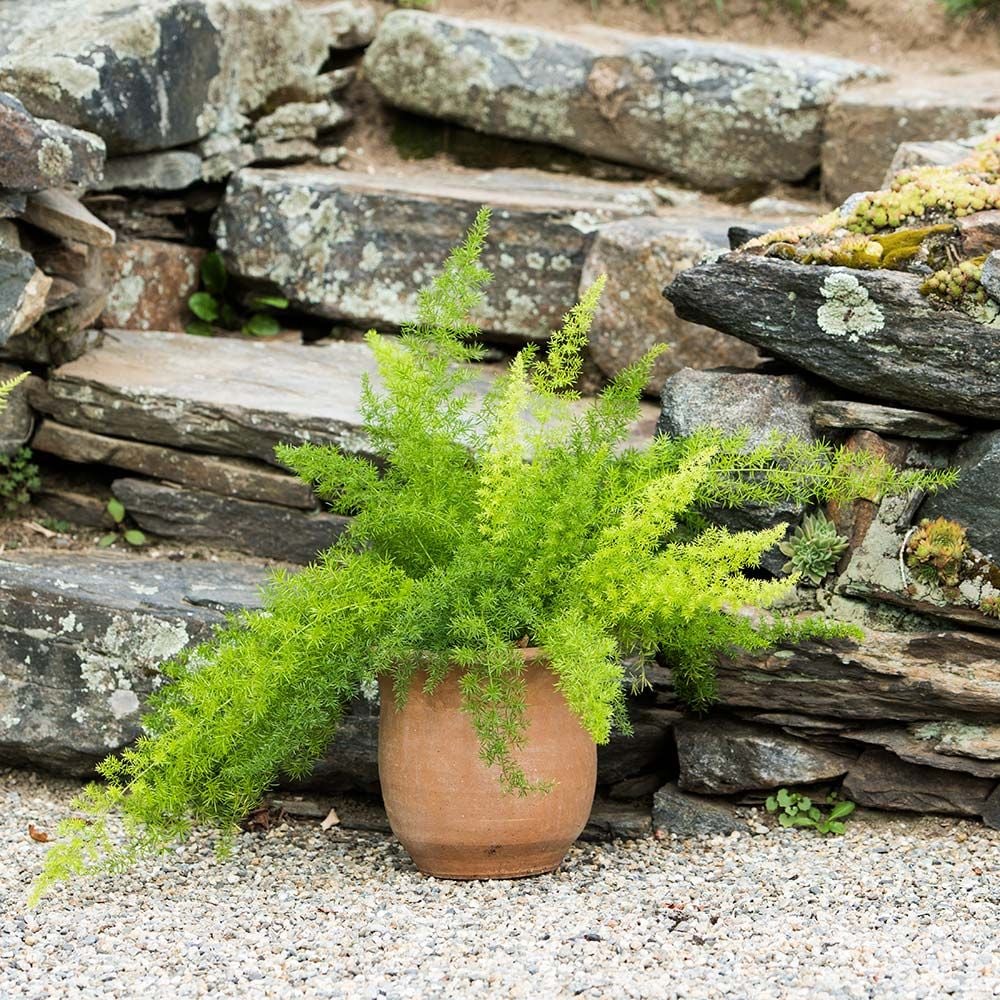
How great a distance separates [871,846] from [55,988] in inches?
88.8

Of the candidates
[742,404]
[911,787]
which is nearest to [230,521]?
[742,404]

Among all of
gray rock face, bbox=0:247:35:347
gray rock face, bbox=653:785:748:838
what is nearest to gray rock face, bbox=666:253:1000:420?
gray rock face, bbox=653:785:748:838

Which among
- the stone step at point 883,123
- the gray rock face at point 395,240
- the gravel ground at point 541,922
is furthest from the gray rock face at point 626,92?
the gravel ground at point 541,922

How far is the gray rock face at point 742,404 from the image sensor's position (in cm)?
425

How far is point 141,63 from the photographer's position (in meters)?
5.40

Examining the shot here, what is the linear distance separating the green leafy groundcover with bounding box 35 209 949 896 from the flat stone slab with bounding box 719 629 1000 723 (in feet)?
0.66

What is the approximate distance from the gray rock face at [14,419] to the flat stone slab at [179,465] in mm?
54

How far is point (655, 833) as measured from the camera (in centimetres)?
433

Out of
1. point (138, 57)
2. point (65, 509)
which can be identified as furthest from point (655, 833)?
point (138, 57)

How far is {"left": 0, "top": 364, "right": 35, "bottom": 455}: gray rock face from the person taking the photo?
5.02 metres

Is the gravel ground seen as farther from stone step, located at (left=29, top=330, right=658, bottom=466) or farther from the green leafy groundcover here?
stone step, located at (left=29, top=330, right=658, bottom=466)

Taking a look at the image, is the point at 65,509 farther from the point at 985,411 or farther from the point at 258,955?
the point at 985,411

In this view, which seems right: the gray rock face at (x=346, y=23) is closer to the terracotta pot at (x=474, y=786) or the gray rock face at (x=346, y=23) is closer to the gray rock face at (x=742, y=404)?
the gray rock face at (x=742, y=404)

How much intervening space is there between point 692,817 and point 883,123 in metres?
3.06
